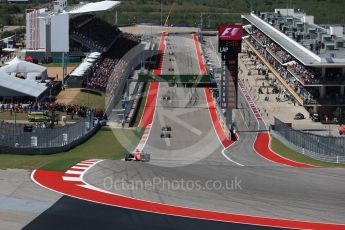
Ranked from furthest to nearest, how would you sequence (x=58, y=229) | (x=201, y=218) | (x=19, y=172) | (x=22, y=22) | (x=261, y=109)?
(x=22, y=22), (x=261, y=109), (x=19, y=172), (x=201, y=218), (x=58, y=229)

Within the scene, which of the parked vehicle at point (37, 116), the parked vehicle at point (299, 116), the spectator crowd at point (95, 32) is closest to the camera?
the parked vehicle at point (37, 116)

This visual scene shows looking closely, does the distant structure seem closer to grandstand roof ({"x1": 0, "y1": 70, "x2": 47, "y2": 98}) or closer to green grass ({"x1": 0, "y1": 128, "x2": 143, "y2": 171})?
grandstand roof ({"x1": 0, "y1": 70, "x2": 47, "y2": 98})

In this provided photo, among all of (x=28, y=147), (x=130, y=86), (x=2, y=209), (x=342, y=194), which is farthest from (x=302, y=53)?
(x=2, y=209)

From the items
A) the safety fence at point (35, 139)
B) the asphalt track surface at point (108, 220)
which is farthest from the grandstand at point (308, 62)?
the asphalt track surface at point (108, 220)

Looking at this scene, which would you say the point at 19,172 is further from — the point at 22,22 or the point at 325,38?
the point at 22,22

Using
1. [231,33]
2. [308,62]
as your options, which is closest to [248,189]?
[231,33]

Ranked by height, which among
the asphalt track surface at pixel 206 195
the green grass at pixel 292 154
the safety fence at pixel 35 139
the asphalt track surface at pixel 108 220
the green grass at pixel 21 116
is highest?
the asphalt track surface at pixel 206 195

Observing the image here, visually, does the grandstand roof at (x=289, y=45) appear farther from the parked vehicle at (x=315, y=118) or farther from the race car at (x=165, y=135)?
the race car at (x=165, y=135)
